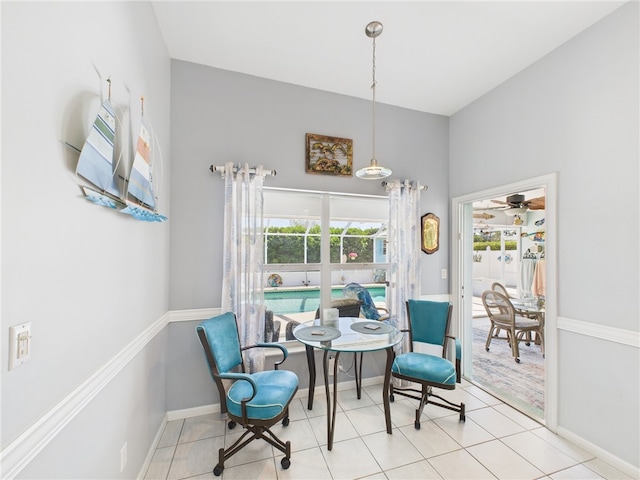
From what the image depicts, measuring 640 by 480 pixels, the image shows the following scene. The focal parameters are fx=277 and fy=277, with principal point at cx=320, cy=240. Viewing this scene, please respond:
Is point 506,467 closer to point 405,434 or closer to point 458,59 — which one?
point 405,434

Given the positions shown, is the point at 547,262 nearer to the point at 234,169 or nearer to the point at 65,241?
the point at 234,169

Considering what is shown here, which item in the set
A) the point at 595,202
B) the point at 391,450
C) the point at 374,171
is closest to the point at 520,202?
the point at 595,202

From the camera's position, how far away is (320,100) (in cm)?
289

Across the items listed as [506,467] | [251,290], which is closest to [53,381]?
[251,290]

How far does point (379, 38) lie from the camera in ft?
7.20

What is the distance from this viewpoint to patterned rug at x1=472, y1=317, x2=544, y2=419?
2701mm

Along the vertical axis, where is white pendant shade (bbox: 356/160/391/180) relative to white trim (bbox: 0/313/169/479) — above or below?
above

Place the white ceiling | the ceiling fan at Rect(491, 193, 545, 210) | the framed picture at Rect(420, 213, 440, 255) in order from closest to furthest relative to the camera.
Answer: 1. the white ceiling
2. the framed picture at Rect(420, 213, 440, 255)
3. the ceiling fan at Rect(491, 193, 545, 210)

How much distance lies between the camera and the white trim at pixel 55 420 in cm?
72

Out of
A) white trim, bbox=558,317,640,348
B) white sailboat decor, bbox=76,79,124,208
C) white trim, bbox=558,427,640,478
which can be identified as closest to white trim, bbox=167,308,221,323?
white sailboat decor, bbox=76,79,124,208

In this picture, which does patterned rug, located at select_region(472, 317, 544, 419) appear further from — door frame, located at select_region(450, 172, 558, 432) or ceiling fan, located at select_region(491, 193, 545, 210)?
ceiling fan, located at select_region(491, 193, 545, 210)

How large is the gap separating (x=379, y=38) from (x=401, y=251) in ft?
6.42

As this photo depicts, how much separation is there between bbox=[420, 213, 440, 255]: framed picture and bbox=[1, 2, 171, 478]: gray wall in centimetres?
280

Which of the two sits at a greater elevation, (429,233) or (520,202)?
(520,202)
